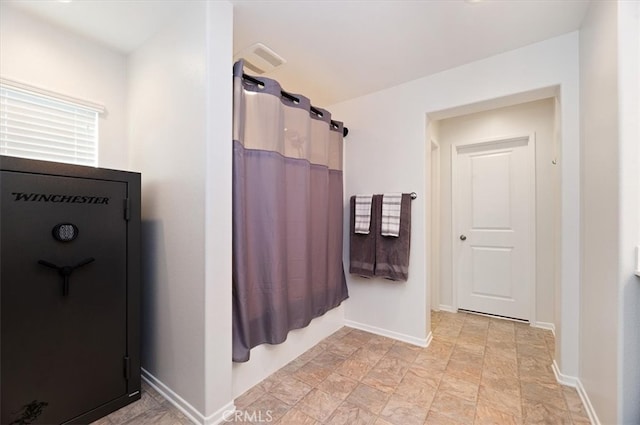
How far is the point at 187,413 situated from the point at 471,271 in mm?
3086

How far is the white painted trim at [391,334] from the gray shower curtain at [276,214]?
57cm

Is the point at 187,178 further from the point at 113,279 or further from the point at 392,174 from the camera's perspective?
the point at 392,174

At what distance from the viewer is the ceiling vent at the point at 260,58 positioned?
196 centimetres

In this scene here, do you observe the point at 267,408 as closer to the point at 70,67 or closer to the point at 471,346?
the point at 471,346

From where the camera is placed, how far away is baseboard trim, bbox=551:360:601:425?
1.45 metres

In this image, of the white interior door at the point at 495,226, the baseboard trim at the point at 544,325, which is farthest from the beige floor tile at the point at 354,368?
the baseboard trim at the point at 544,325

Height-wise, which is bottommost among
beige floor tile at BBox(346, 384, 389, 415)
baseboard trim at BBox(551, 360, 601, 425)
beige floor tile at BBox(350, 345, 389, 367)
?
beige floor tile at BBox(350, 345, 389, 367)

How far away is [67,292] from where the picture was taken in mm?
1365

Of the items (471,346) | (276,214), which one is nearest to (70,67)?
(276,214)

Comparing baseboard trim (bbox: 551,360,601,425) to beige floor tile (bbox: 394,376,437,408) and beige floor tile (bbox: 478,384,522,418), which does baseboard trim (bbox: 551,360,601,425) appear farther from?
beige floor tile (bbox: 394,376,437,408)

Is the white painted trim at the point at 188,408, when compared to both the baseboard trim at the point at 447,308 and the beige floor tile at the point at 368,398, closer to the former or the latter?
the beige floor tile at the point at 368,398

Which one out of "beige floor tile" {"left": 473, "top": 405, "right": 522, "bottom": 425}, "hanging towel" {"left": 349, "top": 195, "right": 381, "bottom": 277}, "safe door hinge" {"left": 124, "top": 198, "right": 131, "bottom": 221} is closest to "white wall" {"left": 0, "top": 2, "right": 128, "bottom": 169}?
"safe door hinge" {"left": 124, "top": 198, "right": 131, "bottom": 221}

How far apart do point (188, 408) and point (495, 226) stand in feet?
10.7

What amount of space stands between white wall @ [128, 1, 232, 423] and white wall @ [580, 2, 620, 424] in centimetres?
193
